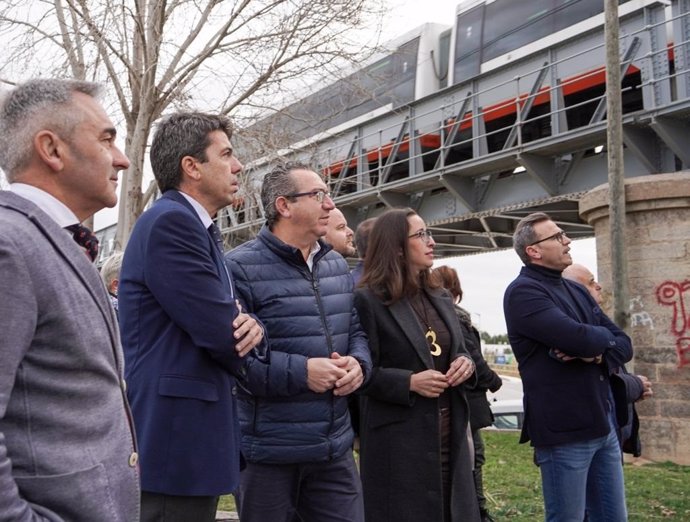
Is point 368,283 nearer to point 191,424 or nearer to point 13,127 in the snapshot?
point 191,424

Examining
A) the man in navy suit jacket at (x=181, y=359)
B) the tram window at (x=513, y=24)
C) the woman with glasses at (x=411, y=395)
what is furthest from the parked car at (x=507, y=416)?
the man in navy suit jacket at (x=181, y=359)

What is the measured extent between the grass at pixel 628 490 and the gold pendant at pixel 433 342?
2.83 metres

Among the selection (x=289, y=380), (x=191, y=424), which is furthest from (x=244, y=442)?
(x=191, y=424)

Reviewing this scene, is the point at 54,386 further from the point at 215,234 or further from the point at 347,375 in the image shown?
the point at 347,375

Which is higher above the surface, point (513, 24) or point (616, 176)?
point (513, 24)

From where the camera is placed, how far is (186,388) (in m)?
2.23

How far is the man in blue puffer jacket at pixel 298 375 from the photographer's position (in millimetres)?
2770

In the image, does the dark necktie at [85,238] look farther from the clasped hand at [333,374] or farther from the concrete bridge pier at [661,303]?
the concrete bridge pier at [661,303]

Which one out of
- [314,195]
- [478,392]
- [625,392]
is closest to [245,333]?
[314,195]

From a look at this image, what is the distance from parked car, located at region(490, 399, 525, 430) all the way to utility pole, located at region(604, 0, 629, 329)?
622 cm

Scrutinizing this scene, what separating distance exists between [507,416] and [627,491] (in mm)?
7697

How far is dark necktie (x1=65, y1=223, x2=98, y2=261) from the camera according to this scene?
1676 millimetres

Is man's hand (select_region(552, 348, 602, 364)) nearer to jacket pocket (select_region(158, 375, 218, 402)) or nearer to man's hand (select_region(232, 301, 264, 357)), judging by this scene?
man's hand (select_region(232, 301, 264, 357))

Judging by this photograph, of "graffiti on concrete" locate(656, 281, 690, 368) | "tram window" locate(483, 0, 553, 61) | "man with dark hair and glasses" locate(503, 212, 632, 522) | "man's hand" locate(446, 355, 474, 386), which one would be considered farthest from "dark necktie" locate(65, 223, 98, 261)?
"tram window" locate(483, 0, 553, 61)
